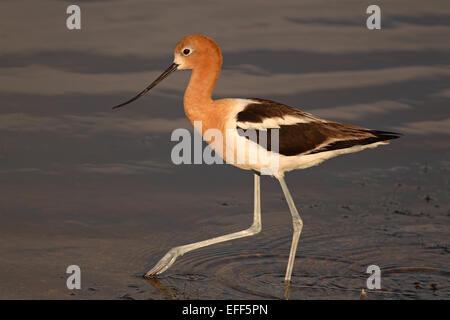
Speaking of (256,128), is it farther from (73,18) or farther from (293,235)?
(73,18)

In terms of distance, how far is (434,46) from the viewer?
11.7 m

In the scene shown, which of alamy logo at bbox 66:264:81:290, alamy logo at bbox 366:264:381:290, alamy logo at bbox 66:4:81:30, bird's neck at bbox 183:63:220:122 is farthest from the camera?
alamy logo at bbox 66:4:81:30

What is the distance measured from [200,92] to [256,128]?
0.59m

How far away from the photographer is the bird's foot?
242 inches

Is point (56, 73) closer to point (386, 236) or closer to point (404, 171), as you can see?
point (404, 171)

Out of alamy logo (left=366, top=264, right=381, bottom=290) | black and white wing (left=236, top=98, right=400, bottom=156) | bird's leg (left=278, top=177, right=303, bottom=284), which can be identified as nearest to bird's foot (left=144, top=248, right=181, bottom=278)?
bird's leg (left=278, top=177, right=303, bottom=284)

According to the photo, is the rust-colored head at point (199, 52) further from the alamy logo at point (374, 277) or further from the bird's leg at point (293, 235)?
the alamy logo at point (374, 277)

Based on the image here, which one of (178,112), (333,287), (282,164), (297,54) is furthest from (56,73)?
(333,287)

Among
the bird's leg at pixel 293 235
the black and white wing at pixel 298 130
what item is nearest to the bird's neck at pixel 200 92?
the black and white wing at pixel 298 130

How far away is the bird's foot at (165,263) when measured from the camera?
615 centimetres

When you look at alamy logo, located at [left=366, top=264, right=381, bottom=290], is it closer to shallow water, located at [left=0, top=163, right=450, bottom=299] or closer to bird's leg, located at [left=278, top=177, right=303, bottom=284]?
shallow water, located at [left=0, top=163, right=450, bottom=299]

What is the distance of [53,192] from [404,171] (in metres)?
3.37

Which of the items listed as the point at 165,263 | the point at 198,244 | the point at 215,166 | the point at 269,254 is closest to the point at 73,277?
the point at 165,263

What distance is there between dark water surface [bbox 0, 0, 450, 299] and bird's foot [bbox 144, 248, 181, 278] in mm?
77
